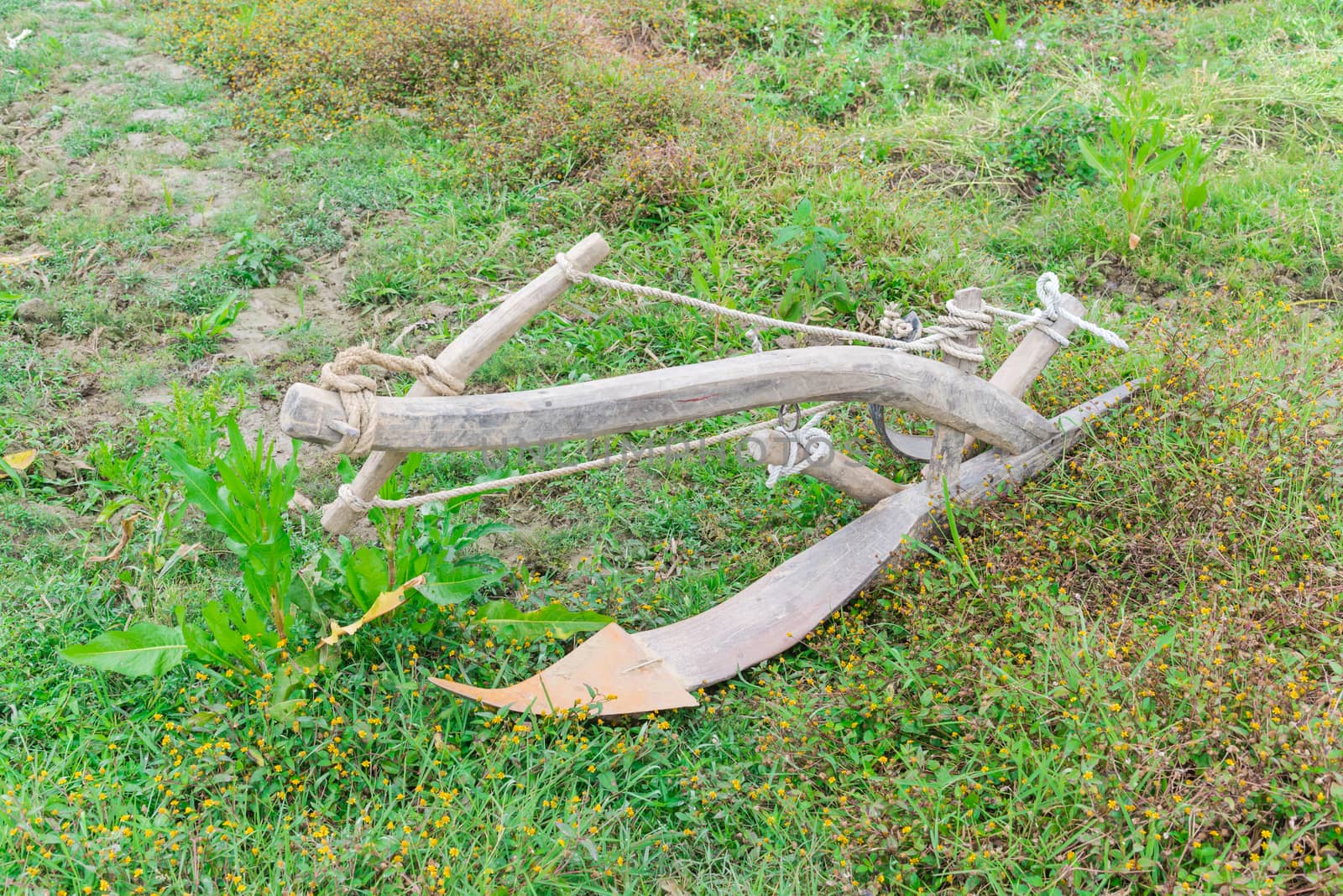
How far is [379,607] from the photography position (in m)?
2.75

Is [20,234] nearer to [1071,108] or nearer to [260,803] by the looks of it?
[260,803]

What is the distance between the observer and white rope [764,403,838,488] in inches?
110

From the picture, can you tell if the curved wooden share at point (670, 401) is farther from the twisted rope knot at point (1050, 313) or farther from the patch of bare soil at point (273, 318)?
the patch of bare soil at point (273, 318)

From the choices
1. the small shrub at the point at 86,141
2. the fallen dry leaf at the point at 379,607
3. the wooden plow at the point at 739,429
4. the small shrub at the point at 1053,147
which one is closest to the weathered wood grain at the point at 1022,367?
the wooden plow at the point at 739,429

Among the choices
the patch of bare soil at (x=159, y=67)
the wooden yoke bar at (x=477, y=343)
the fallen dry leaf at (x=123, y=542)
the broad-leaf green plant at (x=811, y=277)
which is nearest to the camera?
the wooden yoke bar at (x=477, y=343)

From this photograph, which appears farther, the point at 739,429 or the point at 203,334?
the point at 203,334

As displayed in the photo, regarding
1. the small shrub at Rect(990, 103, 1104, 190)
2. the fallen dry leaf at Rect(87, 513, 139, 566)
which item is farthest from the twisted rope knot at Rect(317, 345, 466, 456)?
the small shrub at Rect(990, 103, 1104, 190)

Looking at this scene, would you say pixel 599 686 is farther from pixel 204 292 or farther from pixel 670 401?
pixel 204 292

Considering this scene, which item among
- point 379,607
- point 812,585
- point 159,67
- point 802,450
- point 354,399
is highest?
point 354,399

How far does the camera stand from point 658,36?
263 inches

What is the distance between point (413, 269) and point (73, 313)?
147 centimetres

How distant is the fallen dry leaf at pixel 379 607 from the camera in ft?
8.90

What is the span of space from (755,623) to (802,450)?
0.52m

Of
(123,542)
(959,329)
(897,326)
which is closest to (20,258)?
(123,542)
